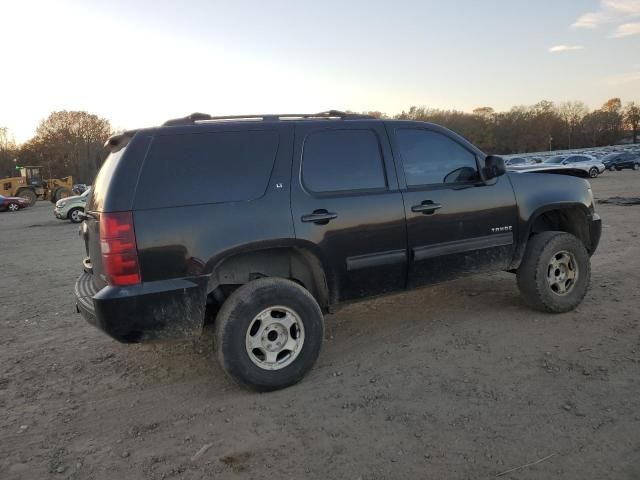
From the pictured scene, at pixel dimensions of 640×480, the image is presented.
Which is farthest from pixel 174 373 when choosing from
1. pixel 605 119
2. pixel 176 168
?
pixel 605 119

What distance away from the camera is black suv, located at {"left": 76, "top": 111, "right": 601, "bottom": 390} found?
335 cm

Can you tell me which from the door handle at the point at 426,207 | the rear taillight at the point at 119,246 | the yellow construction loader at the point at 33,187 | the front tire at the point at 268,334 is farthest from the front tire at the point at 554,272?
the yellow construction loader at the point at 33,187

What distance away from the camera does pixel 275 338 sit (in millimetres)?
3744

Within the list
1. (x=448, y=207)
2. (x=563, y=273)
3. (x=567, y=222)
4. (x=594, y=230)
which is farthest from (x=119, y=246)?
(x=594, y=230)

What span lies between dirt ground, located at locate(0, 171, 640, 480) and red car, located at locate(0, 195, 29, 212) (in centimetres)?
3319

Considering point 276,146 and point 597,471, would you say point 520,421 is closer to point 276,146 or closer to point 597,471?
point 597,471

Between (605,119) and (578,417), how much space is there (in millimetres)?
136401

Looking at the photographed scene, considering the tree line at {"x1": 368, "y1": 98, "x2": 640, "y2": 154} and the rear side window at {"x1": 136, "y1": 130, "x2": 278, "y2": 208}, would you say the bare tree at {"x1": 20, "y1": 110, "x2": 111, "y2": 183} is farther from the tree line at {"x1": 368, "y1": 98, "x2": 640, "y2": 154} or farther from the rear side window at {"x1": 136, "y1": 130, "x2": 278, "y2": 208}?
the rear side window at {"x1": 136, "y1": 130, "x2": 278, "y2": 208}

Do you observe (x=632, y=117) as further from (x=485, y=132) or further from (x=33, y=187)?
(x=33, y=187)

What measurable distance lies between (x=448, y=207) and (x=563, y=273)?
64.3 inches

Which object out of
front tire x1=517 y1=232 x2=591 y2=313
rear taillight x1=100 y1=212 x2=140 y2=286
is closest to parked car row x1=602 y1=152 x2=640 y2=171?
front tire x1=517 y1=232 x2=591 y2=313

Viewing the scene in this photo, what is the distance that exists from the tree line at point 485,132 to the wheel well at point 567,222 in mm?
82144

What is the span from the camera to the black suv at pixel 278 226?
11.0ft

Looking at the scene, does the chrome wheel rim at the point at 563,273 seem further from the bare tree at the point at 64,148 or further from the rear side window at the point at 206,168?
the bare tree at the point at 64,148
